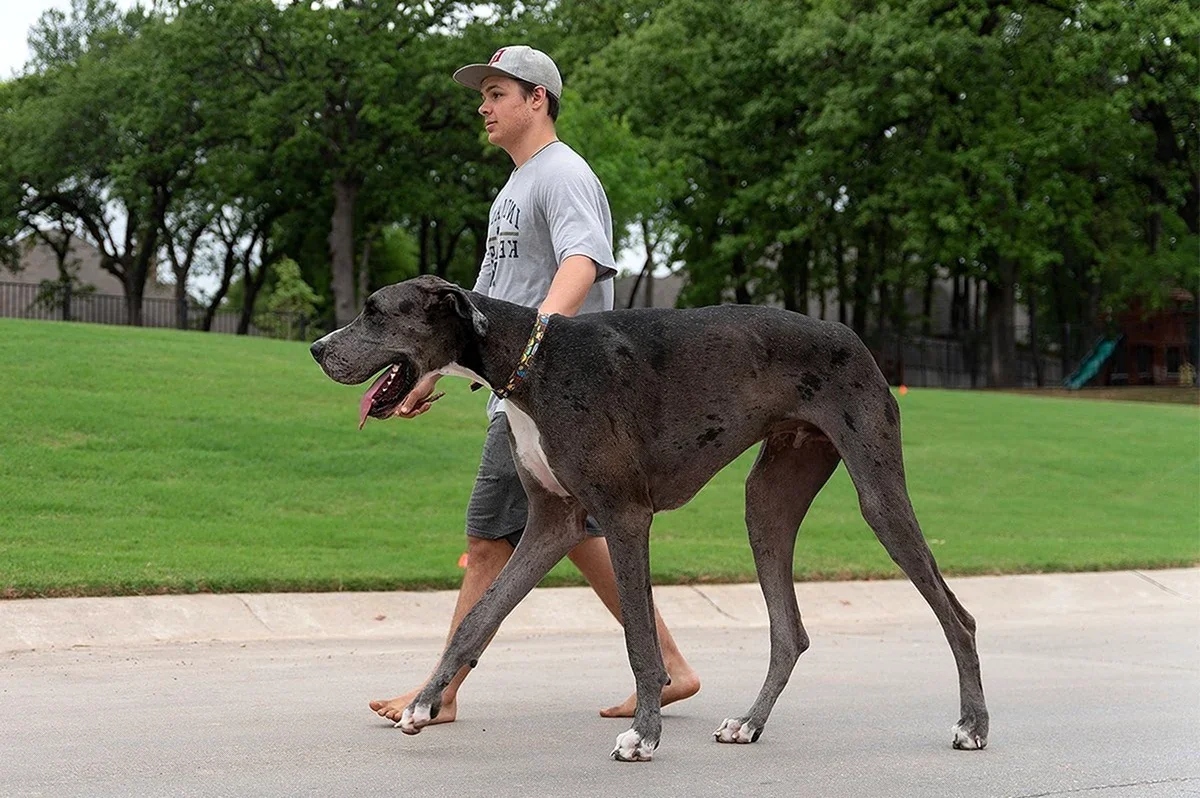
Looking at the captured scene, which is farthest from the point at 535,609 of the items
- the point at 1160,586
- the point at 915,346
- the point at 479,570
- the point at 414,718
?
the point at 915,346

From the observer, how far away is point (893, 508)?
5500mm

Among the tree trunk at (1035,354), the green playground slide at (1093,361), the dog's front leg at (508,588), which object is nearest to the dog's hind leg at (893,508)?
the dog's front leg at (508,588)

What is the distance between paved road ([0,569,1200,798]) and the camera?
16.3ft

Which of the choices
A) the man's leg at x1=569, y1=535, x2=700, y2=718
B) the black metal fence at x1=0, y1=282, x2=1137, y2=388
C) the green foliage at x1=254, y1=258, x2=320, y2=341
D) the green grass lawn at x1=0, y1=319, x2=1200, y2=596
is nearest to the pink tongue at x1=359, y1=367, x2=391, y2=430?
the man's leg at x1=569, y1=535, x2=700, y2=718

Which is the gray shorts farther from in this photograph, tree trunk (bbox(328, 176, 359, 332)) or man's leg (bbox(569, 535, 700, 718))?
tree trunk (bbox(328, 176, 359, 332))

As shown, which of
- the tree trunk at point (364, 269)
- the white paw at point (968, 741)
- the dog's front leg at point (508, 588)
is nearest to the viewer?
the dog's front leg at point (508, 588)

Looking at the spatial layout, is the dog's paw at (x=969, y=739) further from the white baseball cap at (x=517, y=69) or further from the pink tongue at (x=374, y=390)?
the white baseball cap at (x=517, y=69)

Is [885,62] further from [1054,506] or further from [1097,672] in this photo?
[1097,672]

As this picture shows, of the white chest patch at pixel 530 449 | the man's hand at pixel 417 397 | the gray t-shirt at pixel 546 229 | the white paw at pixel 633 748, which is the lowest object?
the white paw at pixel 633 748

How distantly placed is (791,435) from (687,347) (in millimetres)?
741

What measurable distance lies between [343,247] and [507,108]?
43505 millimetres

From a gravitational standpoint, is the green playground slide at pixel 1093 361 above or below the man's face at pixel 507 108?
below

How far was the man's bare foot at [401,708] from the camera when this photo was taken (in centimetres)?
577

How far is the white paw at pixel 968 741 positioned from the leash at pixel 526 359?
219cm
